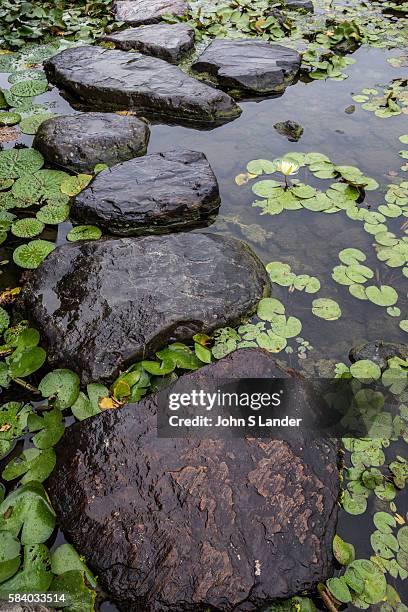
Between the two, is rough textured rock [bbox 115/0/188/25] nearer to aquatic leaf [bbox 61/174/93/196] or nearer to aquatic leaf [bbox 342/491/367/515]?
aquatic leaf [bbox 61/174/93/196]

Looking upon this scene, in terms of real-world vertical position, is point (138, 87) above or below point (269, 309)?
above

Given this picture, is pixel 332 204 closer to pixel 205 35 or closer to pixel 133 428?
pixel 133 428

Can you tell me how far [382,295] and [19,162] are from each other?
3145 mm

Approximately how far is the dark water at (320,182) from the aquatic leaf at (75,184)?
1.21 feet

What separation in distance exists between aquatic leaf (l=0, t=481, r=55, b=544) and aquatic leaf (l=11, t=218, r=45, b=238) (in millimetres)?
1938

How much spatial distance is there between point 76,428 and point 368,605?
1.45 meters

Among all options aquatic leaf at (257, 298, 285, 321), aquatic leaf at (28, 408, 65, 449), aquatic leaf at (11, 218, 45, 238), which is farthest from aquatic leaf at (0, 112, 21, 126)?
aquatic leaf at (28, 408, 65, 449)

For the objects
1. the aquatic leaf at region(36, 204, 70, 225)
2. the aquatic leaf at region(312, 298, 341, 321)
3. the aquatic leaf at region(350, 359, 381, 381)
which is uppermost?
the aquatic leaf at region(36, 204, 70, 225)

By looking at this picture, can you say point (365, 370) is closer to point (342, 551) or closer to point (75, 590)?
point (342, 551)

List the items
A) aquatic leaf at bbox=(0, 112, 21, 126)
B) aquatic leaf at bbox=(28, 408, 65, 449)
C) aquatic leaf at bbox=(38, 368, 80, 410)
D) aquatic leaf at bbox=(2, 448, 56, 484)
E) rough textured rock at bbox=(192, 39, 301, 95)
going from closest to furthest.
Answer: aquatic leaf at bbox=(2, 448, 56, 484) < aquatic leaf at bbox=(28, 408, 65, 449) < aquatic leaf at bbox=(38, 368, 80, 410) < aquatic leaf at bbox=(0, 112, 21, 126) < rough textured rock at bbox=(192, 39, 301, 95)

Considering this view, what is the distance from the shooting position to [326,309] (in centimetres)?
302

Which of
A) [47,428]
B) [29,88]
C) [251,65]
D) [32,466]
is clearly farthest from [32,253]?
[251,65]

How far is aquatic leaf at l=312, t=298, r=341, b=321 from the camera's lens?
2984 millimetres

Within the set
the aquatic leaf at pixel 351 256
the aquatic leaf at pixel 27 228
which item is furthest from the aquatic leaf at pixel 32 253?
the aquatic leaf at pixel 351 256
